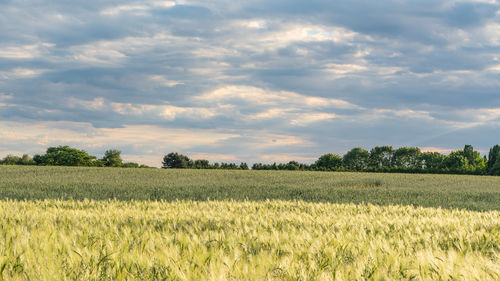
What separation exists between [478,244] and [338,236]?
162cm

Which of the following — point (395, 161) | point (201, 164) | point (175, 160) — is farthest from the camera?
point (395, 161)

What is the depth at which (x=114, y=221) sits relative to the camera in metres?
5.73

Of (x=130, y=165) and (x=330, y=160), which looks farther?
(x=330, y=160)

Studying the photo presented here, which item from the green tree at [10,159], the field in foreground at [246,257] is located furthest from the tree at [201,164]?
the field in foreground at [246,257]

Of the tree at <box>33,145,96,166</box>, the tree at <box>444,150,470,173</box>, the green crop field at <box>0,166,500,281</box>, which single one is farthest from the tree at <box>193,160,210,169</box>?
the tree at <box>444,150,470,173</box>

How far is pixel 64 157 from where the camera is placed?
160 feet

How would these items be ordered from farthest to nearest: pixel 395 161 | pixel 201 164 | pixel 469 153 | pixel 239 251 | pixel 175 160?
pixel 395 161 < pixel 469 153 < pixel 175 160 < pixel 201 164 < pixel 239 251

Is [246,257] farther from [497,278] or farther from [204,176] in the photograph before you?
[204,176]

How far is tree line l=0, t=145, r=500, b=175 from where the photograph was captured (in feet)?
132

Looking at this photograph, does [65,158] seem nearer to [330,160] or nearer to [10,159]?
[10,159]

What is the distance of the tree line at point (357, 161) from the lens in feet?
132

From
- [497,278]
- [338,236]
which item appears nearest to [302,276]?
[497,278]

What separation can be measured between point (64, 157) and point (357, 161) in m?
47.5

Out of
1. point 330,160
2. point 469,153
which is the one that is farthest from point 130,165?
point 469,153
